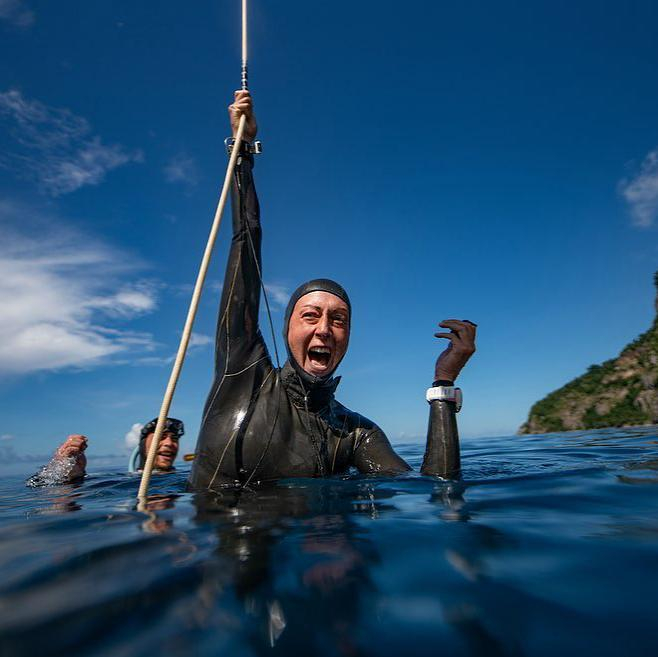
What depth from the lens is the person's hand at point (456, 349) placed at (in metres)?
4.11

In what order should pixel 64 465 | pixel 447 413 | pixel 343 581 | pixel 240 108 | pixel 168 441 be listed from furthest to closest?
1. pixel 168 441
2. pixel 64 465
3. pixel 240 108
4. pixel 447 413
5. pixel 343 581

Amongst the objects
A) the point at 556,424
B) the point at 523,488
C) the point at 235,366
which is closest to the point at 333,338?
the point at 235,366

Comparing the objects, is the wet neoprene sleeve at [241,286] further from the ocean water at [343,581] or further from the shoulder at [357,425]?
the ocean water at [343,581]

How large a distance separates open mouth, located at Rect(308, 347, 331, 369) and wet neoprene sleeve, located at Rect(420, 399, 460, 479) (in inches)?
45.8

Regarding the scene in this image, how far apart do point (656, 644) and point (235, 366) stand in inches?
135

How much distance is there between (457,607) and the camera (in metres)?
1.31

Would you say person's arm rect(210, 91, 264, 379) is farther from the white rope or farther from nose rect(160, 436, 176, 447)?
nose rect(160, 436, 176, 447)

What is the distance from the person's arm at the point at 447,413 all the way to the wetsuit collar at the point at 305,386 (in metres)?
1.08

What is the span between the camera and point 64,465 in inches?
283

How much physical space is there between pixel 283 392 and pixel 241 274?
125 centimetres

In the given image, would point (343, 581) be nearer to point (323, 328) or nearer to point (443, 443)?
Result: point (443, 443)

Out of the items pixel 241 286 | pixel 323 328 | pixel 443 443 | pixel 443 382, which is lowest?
pixel 443 443

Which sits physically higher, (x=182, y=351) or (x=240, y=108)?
(x=240, y=108)

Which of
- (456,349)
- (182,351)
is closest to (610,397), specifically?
(456,349)
